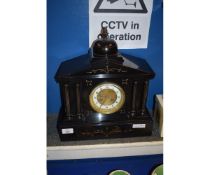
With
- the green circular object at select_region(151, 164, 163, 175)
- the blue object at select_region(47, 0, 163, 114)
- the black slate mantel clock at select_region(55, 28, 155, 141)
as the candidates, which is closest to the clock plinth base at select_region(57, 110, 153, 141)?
the black slate mantel clock at select_region(55, 28, 155, 141)

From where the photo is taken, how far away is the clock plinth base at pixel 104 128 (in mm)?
1035

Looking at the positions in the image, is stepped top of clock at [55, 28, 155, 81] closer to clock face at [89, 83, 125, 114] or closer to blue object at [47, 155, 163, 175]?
clock face at [89, 83, 125, 114]

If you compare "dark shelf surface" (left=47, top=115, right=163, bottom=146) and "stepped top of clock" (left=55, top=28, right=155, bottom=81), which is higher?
"stepped top of clock" (left=55, top=28, right=155, bottom=81)

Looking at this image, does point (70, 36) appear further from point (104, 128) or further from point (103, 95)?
point (104, 128)

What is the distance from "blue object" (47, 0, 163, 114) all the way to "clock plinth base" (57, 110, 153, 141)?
29 centimetres

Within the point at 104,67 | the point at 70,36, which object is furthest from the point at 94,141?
the point at 70,36

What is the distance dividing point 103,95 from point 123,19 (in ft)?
1.25

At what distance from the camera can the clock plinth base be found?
1035mm

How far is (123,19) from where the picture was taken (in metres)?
1.18
